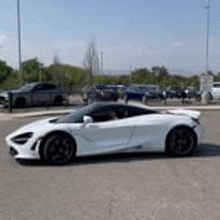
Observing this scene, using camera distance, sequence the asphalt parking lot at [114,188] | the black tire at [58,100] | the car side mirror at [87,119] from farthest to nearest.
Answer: the black tire at [58,100]
the car side mirror at [87,119]
the asphalt parking lot at [114,188]

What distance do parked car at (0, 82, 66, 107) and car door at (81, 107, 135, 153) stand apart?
16.6 meters

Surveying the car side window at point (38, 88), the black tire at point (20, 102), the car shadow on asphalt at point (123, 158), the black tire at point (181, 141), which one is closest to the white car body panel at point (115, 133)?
the black tire at point (181, 141)

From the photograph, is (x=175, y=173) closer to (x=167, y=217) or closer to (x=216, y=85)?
(x=167, y=217)

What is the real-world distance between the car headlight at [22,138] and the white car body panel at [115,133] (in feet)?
0.24

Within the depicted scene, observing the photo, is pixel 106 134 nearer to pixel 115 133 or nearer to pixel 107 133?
pixel 107 133

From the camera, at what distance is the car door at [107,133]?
23.7ft

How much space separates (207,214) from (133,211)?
0.91m

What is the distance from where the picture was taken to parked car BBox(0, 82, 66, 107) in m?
23.7

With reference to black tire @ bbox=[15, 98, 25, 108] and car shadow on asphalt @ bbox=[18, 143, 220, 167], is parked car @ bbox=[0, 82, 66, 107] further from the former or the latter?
car shadow on asphalt @ bbox=[18, 143, 220, 167]

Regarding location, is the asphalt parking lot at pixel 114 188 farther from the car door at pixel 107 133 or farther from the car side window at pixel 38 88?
the car side window at pixel 38 88

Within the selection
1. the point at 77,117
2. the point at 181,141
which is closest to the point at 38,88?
the point at 77,117

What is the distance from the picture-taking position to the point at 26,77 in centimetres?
6022

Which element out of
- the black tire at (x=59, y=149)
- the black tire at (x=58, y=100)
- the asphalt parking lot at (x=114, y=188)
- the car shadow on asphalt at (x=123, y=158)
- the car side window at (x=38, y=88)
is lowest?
the asphalt parking lot at (x=114, y=188)

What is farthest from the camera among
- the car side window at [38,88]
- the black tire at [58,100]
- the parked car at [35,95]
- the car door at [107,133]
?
the black tire at [58,100]
